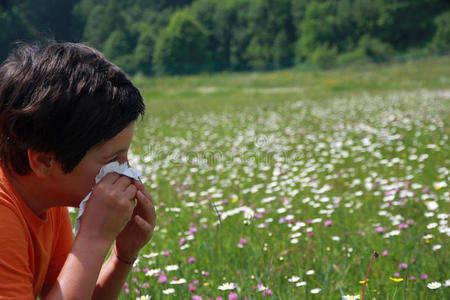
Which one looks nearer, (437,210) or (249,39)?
(437,210)

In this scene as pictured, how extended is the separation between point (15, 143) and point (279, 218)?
1775 mm

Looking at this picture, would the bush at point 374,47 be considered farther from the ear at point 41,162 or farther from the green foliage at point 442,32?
the ear at point 41,162

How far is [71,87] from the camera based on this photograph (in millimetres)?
1110

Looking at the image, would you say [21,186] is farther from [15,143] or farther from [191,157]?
[191,157]

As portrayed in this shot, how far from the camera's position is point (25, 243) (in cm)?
109

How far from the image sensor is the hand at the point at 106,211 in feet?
3.67

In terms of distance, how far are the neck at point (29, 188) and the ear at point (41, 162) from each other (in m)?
0.04

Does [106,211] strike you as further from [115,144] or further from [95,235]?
[115,144]

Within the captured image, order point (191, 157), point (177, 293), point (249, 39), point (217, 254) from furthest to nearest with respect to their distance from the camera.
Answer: point (249, 39), point (191, 157), point (217, 254), point (177, 293)

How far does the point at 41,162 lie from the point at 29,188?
10 centimetres

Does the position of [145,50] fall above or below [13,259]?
below

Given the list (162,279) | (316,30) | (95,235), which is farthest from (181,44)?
(95,235)

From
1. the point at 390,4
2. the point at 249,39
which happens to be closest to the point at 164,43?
the point at 249,39

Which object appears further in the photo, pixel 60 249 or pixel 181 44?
pixel 181 44
